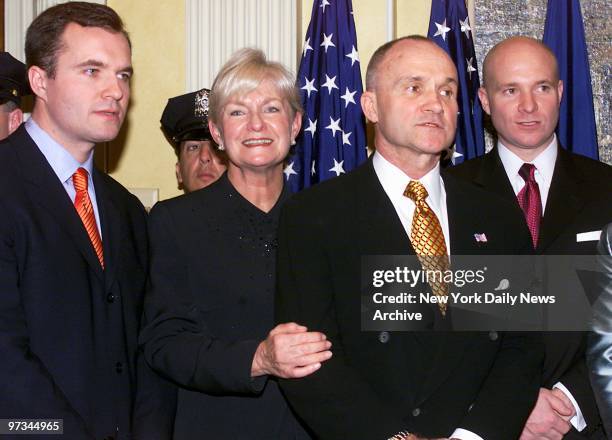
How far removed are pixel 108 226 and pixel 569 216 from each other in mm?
1699

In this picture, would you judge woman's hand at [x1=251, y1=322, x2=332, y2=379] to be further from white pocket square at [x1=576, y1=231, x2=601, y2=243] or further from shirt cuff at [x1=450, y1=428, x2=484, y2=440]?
white pocket square at [x1=576, y1=231, x2=601, y2=243]

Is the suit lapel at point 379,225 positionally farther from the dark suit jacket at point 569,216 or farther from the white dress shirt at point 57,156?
the white dress shirt at point 57,156

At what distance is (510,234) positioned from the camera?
104 inches

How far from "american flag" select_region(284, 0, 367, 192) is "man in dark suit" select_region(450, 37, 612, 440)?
4.42ft

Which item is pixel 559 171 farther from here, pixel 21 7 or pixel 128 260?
pixel 21 7

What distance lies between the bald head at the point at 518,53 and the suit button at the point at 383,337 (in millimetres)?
1422

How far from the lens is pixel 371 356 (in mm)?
2371

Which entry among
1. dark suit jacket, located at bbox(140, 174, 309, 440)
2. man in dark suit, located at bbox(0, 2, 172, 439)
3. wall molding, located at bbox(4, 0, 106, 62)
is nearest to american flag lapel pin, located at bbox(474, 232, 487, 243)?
dark suit jacket, located at bbox(140, 174, 309, 440)

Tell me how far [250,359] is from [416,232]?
64cm

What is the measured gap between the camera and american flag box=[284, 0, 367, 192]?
4.66m

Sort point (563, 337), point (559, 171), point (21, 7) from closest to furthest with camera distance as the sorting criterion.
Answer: point (563, 337)
point (559, 171)
point (21, 7)

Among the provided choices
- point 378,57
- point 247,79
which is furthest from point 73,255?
point 378,57

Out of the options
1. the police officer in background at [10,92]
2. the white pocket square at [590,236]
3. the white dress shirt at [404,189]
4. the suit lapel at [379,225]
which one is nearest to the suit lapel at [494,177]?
the white pocket square at [590,236]

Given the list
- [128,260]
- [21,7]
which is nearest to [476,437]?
[128,260]
